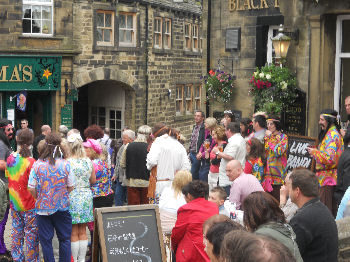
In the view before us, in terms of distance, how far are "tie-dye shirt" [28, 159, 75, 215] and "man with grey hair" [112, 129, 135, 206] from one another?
137 inches

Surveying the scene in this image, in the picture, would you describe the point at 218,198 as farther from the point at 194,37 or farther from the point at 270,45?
the point at 194,37

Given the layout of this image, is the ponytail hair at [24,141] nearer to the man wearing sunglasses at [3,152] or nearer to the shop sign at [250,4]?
the man wearing sunglasses at [3,152]

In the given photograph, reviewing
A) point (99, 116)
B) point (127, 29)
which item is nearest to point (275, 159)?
point (127, 29)

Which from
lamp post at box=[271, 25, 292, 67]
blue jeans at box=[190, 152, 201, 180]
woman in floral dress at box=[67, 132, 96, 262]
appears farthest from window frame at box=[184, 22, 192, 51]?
woman in floral dress at box=[67, 132, 96, 262]

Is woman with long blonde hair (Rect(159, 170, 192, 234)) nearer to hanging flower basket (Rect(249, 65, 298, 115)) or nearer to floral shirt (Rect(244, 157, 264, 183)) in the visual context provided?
floral shirt (Rect(244, 157, 264, 183))

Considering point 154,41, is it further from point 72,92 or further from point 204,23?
point 204,23

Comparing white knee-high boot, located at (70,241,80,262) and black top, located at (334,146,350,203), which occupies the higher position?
black top, located at (334,146,350,203)

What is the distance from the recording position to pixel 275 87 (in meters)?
12.6

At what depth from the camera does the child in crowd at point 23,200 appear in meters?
8.31

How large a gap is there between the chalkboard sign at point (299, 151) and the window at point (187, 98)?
675 inches

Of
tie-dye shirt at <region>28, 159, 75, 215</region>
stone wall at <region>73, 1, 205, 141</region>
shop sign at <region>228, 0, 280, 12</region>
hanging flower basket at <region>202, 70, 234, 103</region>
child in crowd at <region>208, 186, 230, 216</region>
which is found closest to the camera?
child in crowd at <region>208, 186, 230, 216</region>

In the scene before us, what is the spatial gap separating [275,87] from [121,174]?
365 centimetres

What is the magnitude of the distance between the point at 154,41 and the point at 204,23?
10.8 meters

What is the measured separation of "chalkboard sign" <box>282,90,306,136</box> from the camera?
1248cm
